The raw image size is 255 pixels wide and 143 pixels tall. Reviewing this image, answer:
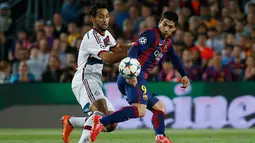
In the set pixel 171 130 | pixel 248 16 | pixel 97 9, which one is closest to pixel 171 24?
pixel 97 9

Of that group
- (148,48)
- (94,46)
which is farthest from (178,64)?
(94,46)

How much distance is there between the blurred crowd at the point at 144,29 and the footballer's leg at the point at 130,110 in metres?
6.81

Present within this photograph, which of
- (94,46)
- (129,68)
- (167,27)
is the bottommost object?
(129,68)

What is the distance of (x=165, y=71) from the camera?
55.1 feet

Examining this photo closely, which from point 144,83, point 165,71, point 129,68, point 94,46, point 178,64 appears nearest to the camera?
point 129,68

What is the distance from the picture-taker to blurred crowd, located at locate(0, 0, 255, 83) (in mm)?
16688

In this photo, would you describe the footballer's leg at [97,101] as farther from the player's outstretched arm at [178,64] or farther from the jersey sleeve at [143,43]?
the player's outstretched arm at [178,64]

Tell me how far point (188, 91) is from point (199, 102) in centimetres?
34

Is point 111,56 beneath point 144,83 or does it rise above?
above

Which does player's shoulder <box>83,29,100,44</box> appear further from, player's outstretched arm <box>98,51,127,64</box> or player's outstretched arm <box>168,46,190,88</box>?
player's outstretched arm <box>168,46,190,88</box>

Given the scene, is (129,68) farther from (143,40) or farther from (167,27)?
(167,27)

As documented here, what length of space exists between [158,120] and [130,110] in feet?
1.85

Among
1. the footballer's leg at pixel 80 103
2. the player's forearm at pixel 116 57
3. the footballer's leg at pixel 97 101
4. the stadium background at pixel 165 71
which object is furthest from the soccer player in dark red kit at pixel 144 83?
the stadium background at pixel 165 71

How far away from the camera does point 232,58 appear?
1688 cm
